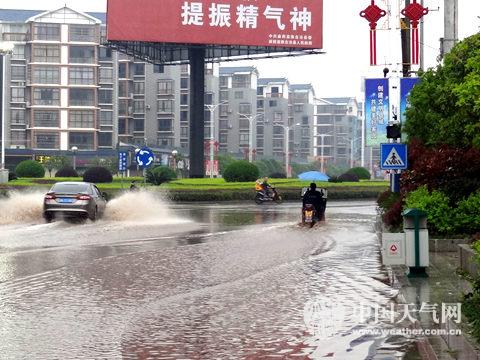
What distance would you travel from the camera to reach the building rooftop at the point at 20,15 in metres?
104

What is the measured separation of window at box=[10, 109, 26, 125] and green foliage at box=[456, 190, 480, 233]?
85.8 meters

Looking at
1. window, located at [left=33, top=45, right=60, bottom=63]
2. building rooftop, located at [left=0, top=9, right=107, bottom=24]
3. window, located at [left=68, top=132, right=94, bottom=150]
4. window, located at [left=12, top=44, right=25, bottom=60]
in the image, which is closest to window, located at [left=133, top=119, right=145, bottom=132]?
building rooftop, located at [left=0, top=9, right=107, bottom=24]

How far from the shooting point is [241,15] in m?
60.4

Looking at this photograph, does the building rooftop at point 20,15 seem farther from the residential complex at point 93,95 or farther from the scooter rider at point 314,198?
the scooter rider at point 314,198

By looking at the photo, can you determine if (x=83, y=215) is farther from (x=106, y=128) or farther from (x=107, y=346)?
(x=106, y=128)

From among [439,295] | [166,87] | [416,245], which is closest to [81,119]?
[166,87]

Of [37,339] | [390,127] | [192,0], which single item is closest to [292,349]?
[37,339]

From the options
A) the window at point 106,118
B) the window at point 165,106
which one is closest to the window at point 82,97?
the window at point 106,118

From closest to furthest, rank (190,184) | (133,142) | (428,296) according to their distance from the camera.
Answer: (428,296) < (190,184) < (133,142)

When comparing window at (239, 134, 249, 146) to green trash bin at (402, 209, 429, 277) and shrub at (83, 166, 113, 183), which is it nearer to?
shrub at (83, 166, 113, 183)

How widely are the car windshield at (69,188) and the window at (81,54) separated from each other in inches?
2851

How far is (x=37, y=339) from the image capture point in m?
9.20

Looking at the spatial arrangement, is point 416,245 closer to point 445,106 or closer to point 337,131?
point 445,106

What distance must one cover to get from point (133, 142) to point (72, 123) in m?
15.4
